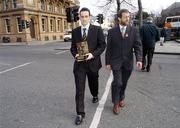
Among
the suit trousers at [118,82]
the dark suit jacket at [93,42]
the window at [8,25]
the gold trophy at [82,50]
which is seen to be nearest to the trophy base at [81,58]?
the gold trophy at [82,50]

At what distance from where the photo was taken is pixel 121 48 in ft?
15.0

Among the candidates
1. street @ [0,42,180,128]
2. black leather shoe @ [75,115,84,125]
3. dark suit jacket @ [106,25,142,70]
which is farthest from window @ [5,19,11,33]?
black leather shoe @ [75,115,84,125]

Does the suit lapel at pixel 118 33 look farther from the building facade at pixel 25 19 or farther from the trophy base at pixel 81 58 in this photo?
the building facade at pixel 25 19

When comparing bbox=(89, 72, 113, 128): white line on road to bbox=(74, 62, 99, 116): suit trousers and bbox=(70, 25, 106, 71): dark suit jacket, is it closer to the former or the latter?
bbox=(74, 62, 99, 116): suit trousers

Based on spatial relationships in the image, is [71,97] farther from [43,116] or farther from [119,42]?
[119,42]

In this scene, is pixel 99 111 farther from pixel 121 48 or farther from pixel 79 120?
pixel 121 48

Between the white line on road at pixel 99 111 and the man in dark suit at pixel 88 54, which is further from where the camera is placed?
the man in dark suit at pixel 88 54

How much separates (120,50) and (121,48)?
0.04 meters

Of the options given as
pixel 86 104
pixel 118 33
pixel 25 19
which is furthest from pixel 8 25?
pixel 118 33

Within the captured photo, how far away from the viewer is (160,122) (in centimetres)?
424

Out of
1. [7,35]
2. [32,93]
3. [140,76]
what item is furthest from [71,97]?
[7,35]

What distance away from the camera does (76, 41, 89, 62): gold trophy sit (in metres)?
4.38

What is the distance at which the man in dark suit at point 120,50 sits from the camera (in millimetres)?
4535

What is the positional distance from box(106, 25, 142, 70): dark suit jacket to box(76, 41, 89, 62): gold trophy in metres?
0.49
